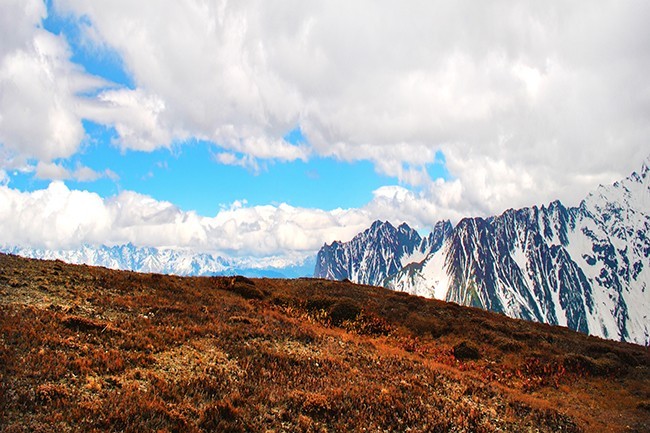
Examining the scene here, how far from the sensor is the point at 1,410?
39.5 ft

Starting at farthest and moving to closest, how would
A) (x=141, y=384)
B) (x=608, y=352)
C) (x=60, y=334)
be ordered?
(x=608, y=352) → (x=60, y=334) → (x=141, y=384)

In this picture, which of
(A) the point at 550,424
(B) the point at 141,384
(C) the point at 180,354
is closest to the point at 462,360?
(A) the point at 550,424

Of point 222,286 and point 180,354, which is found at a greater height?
point 222,286

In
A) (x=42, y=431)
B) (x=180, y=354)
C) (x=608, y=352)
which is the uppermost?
(x=608, y=352)

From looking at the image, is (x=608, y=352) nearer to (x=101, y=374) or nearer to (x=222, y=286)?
(x=222, y=286)

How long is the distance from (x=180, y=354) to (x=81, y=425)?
7959 millimetres

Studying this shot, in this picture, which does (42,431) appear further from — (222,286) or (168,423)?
(222,286)

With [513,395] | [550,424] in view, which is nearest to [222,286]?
[513,395]

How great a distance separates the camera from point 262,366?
67.4ft

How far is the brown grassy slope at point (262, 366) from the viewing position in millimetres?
14445

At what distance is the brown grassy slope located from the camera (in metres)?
14.4

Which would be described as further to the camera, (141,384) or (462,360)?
(462,360)

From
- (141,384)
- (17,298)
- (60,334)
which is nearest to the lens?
(141,384)

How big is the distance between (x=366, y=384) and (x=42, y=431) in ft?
44.4
